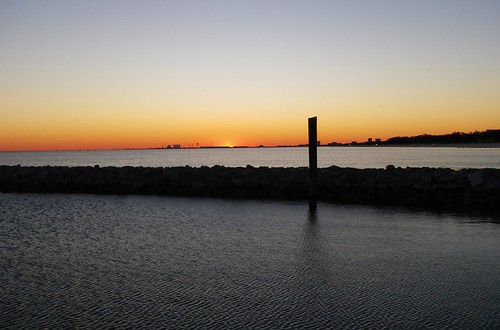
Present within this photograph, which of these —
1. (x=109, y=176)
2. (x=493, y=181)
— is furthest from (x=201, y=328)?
(x=109, y=176)

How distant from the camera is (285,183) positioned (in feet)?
65.1

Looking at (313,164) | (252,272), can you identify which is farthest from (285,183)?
(252,272)

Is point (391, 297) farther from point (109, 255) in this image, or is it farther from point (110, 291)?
point (109, 255)

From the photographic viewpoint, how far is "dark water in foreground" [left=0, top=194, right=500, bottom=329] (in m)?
5.17

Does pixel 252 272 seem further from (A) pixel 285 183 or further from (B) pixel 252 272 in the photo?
(A) pixel 285 183

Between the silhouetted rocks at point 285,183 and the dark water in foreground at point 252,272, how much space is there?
4.08 metres

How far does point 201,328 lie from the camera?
A: 15.8ft

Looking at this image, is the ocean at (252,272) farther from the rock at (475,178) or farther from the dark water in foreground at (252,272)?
the rock at (475,178)

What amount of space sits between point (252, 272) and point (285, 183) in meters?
12.9

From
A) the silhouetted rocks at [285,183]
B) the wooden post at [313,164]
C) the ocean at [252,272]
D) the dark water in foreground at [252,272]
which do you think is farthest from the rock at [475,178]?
the wooden post at [313,164]

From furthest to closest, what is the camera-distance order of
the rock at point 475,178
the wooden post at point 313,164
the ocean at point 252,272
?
the rock at point 475,178
the wooden post at point 313,164
the ocean at point 252,272

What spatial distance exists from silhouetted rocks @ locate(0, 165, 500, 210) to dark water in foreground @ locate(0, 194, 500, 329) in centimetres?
408

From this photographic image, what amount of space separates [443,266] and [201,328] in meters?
4.31

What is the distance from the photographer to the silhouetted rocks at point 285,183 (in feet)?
55.1
